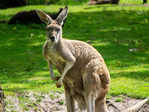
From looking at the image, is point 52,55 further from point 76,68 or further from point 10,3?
point 10,3

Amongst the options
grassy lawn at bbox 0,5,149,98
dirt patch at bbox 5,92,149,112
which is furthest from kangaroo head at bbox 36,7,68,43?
grassy lawn at bbox 0,5,149,98

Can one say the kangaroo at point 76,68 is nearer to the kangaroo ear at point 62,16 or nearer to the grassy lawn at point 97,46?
the kangaroo ear at point 62,16

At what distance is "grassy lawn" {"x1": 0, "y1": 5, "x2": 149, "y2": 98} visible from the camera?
958cm

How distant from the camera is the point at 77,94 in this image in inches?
237

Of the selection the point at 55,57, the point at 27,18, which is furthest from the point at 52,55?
the point at 27,18

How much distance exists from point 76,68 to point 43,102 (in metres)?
2.39

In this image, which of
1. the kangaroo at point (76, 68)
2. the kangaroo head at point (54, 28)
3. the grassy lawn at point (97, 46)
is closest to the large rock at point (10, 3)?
the grassy lawn at point (97, 46)

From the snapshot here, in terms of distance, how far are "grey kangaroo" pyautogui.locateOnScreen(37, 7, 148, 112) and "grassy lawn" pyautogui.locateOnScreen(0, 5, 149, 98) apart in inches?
101

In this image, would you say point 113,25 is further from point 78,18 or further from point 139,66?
point 139,66

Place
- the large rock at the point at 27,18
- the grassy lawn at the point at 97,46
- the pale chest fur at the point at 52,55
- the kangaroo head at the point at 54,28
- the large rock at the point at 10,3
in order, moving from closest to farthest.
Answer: the kangaroo head at the point at 54,28, the pale chest fur at the point at 52,55, the grassy lawn at the point at 97,46, the large rock at the point at 27,18, the large rock at the point at 10,3

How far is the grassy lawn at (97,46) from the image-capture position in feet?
31.4

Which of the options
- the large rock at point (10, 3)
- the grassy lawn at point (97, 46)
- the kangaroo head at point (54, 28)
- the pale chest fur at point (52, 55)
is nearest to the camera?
the kangaroo head at point (54, 28)

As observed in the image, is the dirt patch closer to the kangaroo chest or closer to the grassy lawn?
the grassy lawn

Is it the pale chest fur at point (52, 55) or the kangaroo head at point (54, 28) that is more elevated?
the kangaroo head at point (54, 28)
